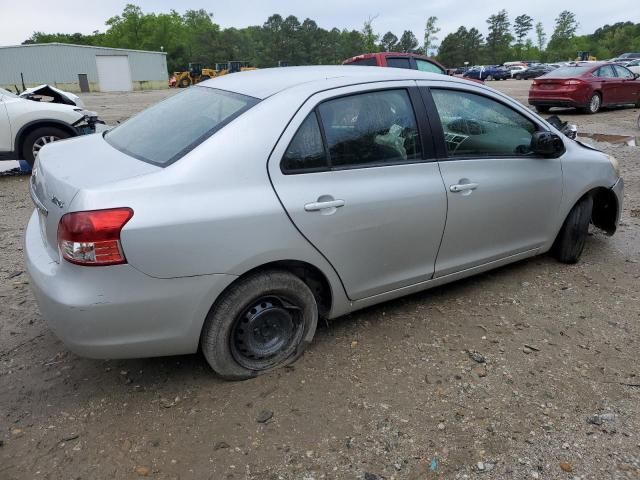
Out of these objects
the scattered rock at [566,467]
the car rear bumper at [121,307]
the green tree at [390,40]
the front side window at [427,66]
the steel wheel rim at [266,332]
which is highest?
the green tree at [390,40]

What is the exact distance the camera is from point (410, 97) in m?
3.19

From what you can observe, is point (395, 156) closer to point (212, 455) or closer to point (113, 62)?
point (212, 455)

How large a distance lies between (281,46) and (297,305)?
8138 centimetres

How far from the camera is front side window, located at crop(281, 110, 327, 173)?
268 centimetres

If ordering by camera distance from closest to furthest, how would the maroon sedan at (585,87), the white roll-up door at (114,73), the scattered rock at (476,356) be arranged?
the scattered rock at (476,356) → the maroon sedan at (585,87) → the white roll-up door at (114,73)

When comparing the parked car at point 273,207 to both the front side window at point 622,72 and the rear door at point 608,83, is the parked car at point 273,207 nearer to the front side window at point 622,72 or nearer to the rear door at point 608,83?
the rear door at point 608,83

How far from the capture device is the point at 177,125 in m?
2.89

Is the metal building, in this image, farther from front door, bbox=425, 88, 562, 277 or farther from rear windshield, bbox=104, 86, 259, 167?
front door, bbox=425, 88, 562, 277

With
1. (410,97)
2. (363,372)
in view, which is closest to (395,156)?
(410,97)

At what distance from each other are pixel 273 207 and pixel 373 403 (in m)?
1.15

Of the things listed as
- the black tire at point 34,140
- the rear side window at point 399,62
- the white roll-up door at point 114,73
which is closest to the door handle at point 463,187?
the black tire at point 34,140

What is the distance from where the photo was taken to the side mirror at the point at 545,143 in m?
3.63

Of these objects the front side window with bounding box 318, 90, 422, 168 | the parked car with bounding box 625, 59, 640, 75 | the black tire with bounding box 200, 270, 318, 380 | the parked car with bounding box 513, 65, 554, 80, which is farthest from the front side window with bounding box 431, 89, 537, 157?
the parked car with bounding box 513, 65, 554, 80

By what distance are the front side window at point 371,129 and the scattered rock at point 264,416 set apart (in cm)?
136
